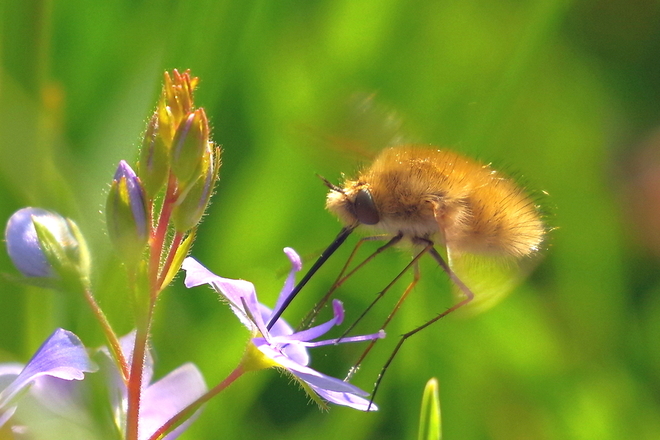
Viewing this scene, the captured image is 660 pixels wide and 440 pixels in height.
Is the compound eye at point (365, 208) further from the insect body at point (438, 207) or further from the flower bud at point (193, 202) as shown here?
the flower bud at point (193, 202)

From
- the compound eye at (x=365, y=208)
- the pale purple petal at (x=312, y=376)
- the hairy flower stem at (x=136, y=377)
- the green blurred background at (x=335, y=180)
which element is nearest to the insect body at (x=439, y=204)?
the compound eye at (x=365, y=208)

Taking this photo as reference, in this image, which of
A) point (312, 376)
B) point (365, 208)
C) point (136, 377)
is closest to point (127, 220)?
point (136, 377)

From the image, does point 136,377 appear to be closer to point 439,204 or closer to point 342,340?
point 342,340

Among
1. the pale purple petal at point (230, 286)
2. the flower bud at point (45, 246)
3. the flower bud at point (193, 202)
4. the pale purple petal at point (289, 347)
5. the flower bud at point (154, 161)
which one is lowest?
the pale purple petal at point (289, 347)

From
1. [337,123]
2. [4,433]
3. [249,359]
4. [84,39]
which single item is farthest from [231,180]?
[4,433]

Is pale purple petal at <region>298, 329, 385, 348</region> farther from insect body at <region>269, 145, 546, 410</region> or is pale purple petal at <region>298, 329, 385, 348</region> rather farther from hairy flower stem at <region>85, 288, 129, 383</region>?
hairy flower stem at <region>85, 288, 129, 383</region>

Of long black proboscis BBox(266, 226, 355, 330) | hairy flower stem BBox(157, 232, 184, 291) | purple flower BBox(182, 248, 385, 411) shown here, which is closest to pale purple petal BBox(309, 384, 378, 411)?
purple flower BBox(182, 248, 385, 411)
